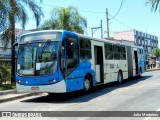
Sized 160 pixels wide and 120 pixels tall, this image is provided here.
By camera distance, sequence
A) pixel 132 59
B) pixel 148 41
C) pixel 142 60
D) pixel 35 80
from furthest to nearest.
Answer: pixel 148 41 < pixel 142 60 < pixel 132 59 < pixel 35 80

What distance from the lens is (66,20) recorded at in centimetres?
3086

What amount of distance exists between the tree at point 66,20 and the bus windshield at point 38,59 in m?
16.8

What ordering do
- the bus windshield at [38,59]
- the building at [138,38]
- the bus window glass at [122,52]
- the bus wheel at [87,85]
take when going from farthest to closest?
the building at [138,38] → the bus window glass at [122,52] → the bus wheel at [87,85] → the bus windshield at [38,59]

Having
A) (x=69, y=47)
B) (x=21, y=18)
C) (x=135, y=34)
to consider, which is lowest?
(x=69, y=47)

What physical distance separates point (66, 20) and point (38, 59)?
58.6 ft

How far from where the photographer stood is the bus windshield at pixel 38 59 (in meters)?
13.3

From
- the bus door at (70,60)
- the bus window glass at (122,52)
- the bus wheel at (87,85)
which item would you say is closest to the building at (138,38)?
the bus window glass at (122,52)

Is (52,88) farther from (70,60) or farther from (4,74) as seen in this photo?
(4,74)

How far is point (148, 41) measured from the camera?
5502 inches

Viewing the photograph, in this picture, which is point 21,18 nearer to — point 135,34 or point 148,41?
point 135,34

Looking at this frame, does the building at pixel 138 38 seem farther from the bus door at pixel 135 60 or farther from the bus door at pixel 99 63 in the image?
the bus door at pixel 99 63

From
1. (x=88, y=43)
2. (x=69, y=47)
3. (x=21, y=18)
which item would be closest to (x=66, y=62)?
(x=69, y=47)

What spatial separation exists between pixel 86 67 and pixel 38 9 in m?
8.91

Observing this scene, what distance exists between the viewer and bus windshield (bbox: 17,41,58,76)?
13.3 m
